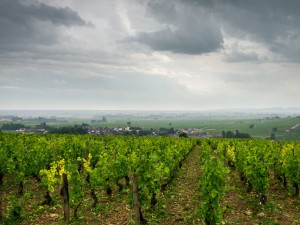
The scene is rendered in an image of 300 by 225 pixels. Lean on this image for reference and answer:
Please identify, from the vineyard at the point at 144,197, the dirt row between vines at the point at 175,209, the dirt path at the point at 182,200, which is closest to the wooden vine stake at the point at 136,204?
the vineyard at the point at 144,197

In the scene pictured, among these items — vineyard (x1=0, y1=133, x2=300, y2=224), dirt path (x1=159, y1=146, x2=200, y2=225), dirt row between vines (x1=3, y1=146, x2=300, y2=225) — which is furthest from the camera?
dirt path (x1=159, y1=146, x2=200, y2=225)

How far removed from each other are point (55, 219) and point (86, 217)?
4.71 feet

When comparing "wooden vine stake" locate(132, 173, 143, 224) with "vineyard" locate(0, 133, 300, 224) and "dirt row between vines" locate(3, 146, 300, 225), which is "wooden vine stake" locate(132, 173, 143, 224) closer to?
"vineyard" locate(0, 133, 300, 224)

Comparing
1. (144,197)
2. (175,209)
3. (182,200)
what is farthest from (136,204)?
(182,200)

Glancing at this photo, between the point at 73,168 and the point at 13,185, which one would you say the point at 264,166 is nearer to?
the point at 73,168

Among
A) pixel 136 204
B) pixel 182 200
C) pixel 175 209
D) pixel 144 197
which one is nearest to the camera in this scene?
pixel 136 204

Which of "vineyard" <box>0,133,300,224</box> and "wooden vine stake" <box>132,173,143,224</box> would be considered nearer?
"wooden vine stake" <box>132,173,143,224</box>

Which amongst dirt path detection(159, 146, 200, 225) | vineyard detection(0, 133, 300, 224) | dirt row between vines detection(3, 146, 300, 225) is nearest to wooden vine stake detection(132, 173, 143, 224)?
vineyard detection(0, 133, 300, 224)

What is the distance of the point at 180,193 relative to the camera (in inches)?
736

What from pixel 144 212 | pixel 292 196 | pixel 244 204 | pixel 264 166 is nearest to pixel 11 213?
pixel 144 212

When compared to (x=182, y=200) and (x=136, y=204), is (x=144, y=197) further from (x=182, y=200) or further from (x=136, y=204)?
(x=182, y=200)

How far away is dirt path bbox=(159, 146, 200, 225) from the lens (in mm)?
13688

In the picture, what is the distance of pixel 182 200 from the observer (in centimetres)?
1703

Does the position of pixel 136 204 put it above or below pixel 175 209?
above
